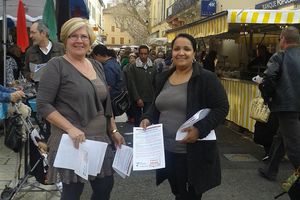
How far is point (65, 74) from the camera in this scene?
3.02 m

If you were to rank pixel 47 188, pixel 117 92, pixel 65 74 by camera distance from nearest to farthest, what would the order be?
pixel 65 74 → pixel 47 188 → pixel 117 92

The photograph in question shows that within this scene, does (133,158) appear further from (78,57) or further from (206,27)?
(206,27)

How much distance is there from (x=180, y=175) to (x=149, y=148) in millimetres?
385

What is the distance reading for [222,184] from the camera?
561 cm

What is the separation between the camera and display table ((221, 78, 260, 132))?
8453 millimetres

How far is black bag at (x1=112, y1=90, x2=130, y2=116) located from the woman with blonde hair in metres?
3.49

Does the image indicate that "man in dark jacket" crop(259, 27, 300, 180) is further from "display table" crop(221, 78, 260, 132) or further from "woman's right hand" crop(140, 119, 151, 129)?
"display table" crop(221, 78, 260, 132)

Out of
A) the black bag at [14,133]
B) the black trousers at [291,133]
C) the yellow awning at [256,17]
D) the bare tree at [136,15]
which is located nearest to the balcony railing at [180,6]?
the yellow awning at [256,17]

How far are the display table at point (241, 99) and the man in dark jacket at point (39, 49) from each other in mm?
4165

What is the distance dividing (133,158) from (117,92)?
401 centimetres

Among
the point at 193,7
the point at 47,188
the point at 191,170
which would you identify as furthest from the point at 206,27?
the point at 193,7

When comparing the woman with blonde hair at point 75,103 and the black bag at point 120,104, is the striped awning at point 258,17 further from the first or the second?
the woman with blonde hair at point 75,103

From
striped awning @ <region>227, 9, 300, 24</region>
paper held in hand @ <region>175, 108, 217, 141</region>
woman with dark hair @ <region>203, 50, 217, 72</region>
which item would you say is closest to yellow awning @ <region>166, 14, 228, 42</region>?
striped awning @ <region>227, 9, 300, 24</region>

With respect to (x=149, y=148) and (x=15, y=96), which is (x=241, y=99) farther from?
(x=149, y=148)
